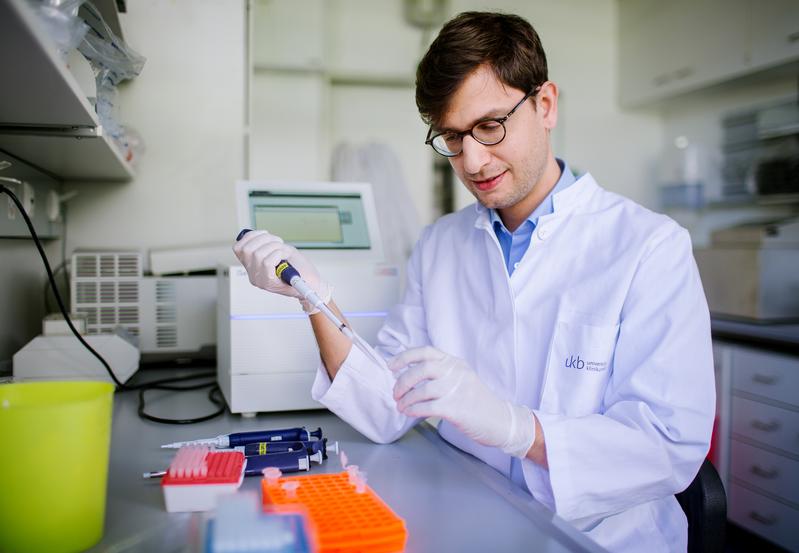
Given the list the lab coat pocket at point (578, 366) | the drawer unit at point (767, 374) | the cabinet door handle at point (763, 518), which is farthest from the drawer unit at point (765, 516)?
the lab coat pocket at point (578, 366)

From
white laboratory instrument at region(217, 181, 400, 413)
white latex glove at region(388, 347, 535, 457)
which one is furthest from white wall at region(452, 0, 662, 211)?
white latex glove at region(388, 347, 535, 457)

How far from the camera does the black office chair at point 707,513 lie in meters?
0.99

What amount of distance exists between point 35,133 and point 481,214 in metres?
0.89

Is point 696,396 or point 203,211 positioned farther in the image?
Result: point 203,211

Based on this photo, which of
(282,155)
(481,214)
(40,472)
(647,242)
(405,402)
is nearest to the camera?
(40,472)

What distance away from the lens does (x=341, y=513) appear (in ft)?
2.20

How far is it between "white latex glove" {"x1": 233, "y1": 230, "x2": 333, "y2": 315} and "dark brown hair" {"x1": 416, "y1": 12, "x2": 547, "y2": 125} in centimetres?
39

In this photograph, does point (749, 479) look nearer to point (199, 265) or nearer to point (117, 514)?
point (199, 265)

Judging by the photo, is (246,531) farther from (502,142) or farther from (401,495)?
(502,142)

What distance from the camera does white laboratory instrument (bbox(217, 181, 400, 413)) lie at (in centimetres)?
121

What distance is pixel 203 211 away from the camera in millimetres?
1995

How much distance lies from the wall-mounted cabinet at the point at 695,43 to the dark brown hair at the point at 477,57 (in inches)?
87.6

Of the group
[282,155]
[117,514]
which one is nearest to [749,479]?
[117,514]

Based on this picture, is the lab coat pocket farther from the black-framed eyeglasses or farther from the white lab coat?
the black-framed eyeglasses
